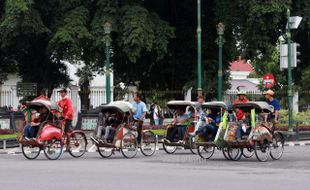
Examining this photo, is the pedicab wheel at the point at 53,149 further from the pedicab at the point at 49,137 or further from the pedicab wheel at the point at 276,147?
the pedicab wheel at the point at 276,147

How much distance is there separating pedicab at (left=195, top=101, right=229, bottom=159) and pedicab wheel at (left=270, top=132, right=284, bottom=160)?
50.0 inches

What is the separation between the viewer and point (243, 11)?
4103 cm

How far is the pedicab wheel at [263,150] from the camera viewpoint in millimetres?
21141

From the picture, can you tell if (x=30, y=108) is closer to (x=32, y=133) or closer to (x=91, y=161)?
(x=32, y=133)

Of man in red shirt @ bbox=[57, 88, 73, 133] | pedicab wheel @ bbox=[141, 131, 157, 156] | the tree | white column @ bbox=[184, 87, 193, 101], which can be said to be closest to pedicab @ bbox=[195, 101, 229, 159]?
pedicab wheel @ bbox=[141, 131, 157, 156]

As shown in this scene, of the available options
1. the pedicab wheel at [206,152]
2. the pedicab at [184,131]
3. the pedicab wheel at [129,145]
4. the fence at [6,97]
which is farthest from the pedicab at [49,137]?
the fence at [6,97]

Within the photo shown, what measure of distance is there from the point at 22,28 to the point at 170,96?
9391mm

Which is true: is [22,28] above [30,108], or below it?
above

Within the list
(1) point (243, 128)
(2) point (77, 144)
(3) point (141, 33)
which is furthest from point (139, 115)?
(3) point (141, 33)

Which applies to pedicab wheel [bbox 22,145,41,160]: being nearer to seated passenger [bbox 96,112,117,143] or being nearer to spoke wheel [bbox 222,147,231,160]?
seated passenger [bbox 96,112,117,143]

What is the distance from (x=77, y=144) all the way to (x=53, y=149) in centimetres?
105

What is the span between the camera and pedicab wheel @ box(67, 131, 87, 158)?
22797mm

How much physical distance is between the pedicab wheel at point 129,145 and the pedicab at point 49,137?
1.26m

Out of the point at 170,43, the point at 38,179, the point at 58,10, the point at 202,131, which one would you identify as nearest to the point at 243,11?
the point at 170,43
